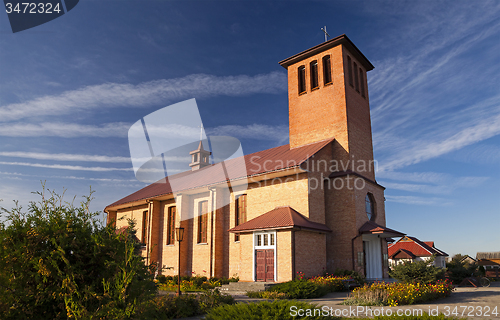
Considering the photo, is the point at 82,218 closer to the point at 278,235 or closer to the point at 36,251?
the point at 36,251

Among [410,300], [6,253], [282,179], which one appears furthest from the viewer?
[282,179]

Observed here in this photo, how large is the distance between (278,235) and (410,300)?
7.58 metres

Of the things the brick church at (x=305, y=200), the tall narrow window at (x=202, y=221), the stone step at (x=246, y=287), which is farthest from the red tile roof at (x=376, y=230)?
the tall narrow window at (x=202, y=221)

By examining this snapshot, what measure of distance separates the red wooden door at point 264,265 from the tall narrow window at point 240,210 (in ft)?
12.8

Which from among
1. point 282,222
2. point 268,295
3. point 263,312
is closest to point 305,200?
point 282,222

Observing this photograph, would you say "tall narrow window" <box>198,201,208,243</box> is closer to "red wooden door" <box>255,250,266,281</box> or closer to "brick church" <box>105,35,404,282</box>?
"brick church" <box>105,35,404,282</box>

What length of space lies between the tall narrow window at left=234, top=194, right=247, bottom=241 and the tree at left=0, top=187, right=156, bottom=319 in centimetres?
1803

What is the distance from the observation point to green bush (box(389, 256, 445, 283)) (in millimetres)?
14579

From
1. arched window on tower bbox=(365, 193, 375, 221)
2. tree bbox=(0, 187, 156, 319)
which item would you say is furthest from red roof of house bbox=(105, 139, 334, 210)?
tree bbox=(0, 187, 156, 319)

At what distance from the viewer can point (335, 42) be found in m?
23.0

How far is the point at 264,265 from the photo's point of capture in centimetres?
1873

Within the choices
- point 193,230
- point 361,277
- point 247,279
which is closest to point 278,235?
point 247,279

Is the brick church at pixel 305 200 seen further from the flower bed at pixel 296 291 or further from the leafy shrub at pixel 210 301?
the leafy shrub at pixel 210 301

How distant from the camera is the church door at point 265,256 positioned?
60.3 feet
